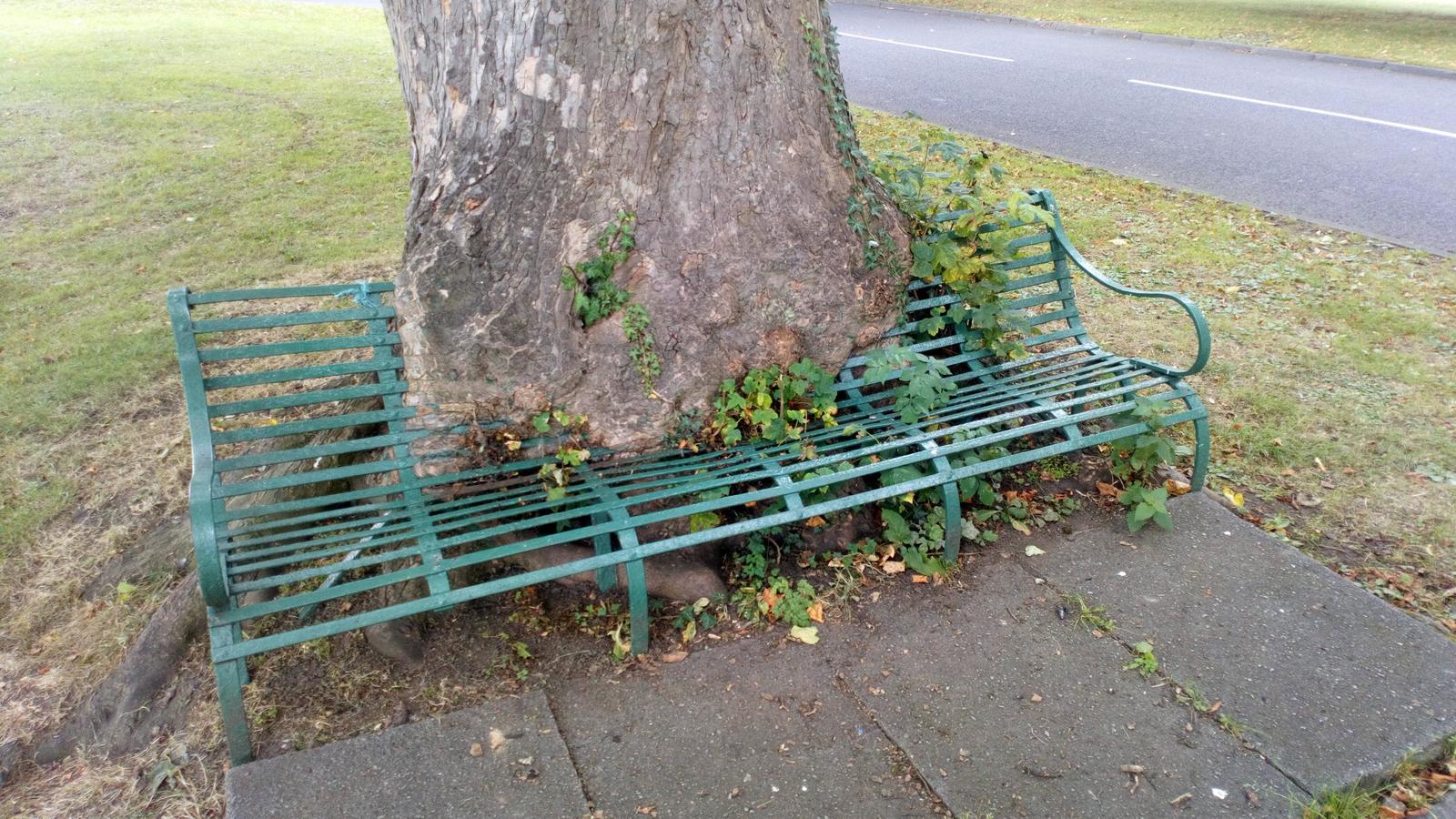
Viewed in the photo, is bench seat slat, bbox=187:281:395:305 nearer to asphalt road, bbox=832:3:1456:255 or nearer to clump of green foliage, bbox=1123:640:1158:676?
clump of green foliage, bbox=1123:640:1158:676

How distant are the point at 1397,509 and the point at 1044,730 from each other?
1.91m

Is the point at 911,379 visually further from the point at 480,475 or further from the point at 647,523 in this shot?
the point at 480,475

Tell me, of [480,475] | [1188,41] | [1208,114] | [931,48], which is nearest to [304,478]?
[480,475]

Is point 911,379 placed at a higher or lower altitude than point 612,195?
lower

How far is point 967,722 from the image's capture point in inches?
98.4

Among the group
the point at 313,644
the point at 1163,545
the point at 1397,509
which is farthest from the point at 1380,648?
the point at 313,644

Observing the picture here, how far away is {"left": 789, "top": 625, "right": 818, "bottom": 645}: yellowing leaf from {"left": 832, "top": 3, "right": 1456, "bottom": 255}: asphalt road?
16.6ft

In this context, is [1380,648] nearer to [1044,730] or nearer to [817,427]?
[1044,730]

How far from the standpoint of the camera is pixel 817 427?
3.22 m

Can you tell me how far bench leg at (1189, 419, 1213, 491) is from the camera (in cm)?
330

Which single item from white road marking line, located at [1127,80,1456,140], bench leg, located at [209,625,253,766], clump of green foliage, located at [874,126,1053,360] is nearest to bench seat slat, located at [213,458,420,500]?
bench leg, located at [209,625,253,766]

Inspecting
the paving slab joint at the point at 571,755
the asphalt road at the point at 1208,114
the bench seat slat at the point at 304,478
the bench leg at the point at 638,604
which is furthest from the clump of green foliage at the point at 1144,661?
the asphalt road at the point at 1208,114

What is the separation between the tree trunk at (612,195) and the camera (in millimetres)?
2707

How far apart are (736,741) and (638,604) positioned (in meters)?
0.46
